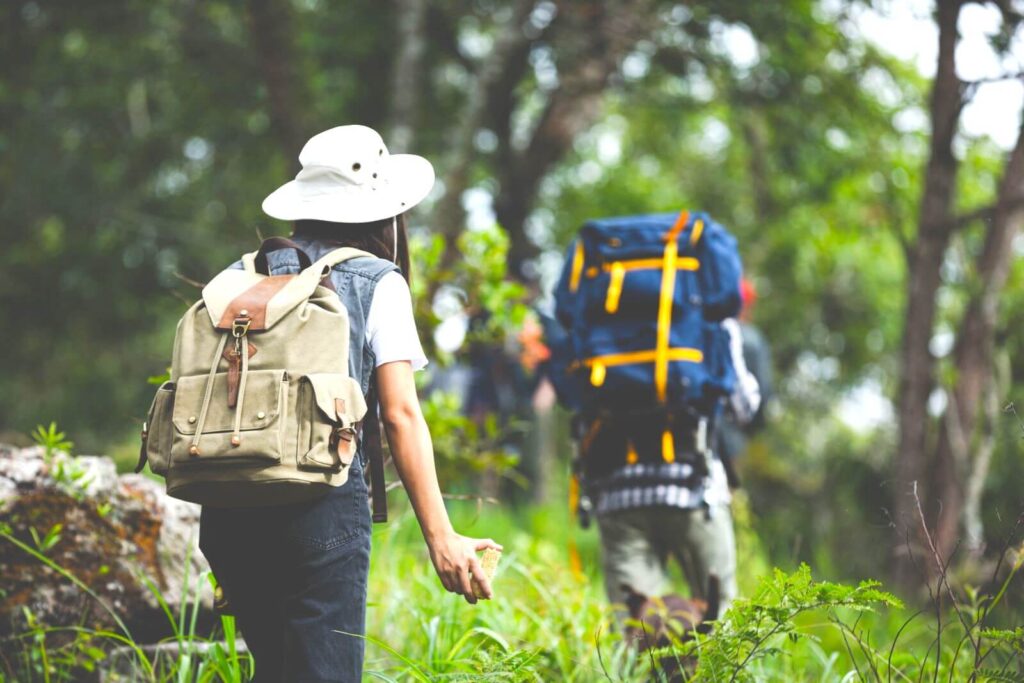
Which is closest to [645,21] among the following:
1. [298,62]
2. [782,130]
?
[782,130]

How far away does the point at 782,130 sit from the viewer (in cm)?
909

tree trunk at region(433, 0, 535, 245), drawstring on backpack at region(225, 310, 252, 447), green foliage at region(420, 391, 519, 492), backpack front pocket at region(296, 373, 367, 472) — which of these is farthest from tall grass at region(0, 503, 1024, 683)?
tree trunk at region(433, 0, 535, 245)

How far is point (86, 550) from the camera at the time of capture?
324 centimetres

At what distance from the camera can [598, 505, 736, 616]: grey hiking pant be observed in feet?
12.2

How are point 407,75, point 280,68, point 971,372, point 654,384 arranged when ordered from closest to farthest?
point 654,384 → point 971,372 → point 407,75 → point 280,68

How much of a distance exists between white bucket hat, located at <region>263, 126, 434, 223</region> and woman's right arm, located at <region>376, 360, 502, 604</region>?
391 millimetres

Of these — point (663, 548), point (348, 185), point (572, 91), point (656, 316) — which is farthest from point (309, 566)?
point (572, 91)

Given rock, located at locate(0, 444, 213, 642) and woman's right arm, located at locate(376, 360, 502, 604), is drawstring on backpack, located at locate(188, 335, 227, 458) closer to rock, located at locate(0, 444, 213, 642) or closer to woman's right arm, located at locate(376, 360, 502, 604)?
woman's right arm, located at locate(376, 360, 502, 604)

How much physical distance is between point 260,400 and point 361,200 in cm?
57

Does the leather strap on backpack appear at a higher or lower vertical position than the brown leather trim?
lower

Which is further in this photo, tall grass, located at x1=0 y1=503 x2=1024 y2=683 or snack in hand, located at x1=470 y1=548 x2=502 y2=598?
tall grass, located at x1=0 y1=503 x2=1024 y2=683

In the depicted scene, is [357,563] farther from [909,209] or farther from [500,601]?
[909,209]

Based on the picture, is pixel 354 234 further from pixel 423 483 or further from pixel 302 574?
pixel 302 574

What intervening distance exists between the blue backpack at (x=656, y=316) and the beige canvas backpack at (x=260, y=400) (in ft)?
5.30
